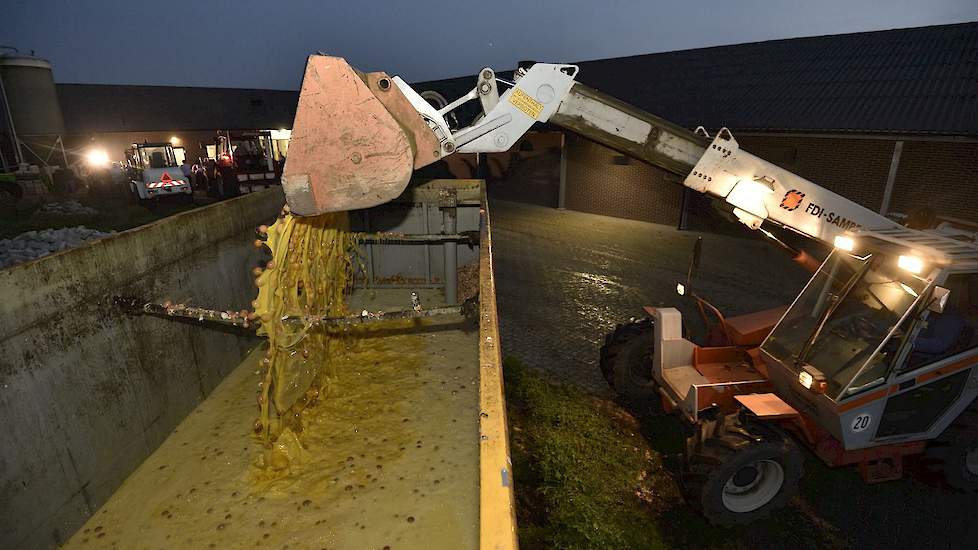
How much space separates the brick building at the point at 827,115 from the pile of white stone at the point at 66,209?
16.3 m

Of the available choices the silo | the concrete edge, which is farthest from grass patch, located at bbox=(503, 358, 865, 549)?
the silo

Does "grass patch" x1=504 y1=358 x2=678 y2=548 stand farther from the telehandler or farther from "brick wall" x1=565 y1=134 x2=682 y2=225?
"brick wall" x1=565 y1=134 x2=682 y2=225

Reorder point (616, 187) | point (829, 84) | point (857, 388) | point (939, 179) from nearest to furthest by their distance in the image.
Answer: point (857, 388), point (939, 179), point (829, 84), point (616, 187)

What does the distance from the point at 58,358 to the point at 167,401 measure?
3.73 feet

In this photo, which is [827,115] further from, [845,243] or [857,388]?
[857,388]

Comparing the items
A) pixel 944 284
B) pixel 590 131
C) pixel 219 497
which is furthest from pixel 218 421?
pixel 944 284

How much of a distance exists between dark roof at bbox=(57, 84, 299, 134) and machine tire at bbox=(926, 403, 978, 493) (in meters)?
35.4

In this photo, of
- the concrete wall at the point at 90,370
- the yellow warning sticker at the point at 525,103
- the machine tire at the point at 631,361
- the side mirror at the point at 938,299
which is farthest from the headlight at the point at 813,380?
the concrete wall at the point at 90,370

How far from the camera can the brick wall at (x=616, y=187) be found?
16.5 m

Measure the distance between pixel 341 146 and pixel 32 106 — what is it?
2750 cm

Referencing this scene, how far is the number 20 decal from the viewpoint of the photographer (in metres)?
3.99

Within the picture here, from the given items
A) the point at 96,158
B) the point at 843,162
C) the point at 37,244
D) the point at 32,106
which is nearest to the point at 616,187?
the point at 843,162

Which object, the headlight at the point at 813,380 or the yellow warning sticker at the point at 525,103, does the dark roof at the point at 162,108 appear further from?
the headlight at the point at 813,380

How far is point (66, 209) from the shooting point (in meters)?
15.5
